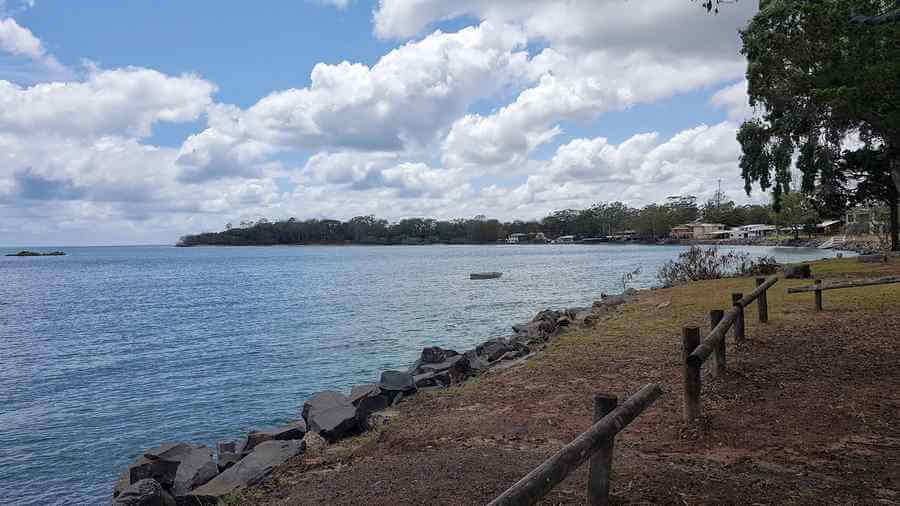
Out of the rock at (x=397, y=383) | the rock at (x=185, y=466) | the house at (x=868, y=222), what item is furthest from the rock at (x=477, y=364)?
the house at (x=868, y=222)

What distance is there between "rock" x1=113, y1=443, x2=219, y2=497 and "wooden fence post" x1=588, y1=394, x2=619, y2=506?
19.5 feet

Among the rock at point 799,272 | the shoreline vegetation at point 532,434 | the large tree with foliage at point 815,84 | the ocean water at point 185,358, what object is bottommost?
→ the ocean water at point 185,358

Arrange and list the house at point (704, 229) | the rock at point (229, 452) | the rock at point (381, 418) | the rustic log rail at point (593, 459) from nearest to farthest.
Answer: the rustic log rail at point (593, 459), the rock at point (229, 452), the rock at point (381, 418), the house at point (704, 229)

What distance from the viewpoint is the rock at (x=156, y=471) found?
8638mm

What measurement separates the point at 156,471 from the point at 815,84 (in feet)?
52.9

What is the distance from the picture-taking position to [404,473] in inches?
258

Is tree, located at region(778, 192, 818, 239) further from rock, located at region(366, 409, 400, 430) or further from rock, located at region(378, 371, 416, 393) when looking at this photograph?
rock, located at region(366, 409, 400, 430)

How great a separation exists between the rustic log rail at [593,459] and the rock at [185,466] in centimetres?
603

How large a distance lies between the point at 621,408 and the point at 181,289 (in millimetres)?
58802

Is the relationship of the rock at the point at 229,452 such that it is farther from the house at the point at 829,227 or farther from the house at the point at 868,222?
the house at the point at 829,227

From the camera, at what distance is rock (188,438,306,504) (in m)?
7.74

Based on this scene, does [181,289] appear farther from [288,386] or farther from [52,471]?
[52,471]

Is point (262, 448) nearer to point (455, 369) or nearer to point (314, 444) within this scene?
point (314, 444)

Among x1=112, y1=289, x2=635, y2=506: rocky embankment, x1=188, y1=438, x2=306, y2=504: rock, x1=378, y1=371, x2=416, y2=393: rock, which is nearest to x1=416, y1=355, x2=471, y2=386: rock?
x1=112, y1=289, x2=635, y2=506: rocky embankment
